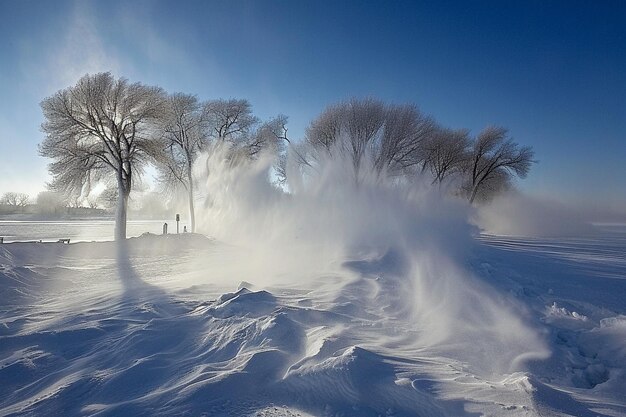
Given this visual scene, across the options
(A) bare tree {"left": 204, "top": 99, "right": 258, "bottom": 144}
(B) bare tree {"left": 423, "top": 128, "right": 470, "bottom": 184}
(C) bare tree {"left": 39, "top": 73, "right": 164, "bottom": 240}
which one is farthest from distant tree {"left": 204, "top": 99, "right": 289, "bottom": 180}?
(B) bare tree {"left": 423, "top": 128, "right": 470, "bottom": 184}

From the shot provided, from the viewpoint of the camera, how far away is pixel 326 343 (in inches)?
134

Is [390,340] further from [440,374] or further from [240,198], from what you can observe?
[240,198]

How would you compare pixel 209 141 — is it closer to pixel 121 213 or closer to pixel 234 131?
pixel 234 131

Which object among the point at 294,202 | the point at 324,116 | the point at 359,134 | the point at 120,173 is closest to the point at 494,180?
the point at 359,134

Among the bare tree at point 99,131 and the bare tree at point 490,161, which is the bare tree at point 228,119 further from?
the bare tree at point 490,161

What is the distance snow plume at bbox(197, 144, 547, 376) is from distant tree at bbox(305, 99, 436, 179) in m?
8.94

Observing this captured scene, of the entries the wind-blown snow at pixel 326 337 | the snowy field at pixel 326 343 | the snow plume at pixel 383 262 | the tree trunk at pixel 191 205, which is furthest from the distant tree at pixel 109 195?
the snowy field at pixel 326 343

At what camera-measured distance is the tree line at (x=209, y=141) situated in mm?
15789

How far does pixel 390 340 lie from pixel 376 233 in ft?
25.9

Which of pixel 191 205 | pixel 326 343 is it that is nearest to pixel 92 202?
pixel 191 205

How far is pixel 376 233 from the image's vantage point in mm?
11594

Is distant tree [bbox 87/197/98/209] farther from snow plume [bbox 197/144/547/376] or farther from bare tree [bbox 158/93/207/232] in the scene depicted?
snow plume [bbox 197/144/547/376]

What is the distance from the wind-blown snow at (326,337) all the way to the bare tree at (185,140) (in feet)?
47.4

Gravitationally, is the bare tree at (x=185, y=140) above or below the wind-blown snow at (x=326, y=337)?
above
